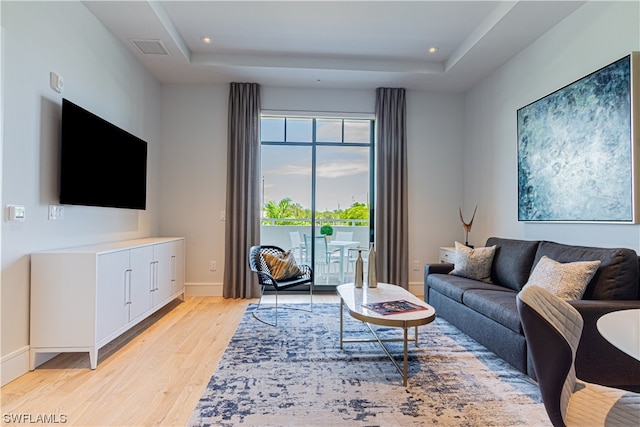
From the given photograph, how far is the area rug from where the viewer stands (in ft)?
6.09

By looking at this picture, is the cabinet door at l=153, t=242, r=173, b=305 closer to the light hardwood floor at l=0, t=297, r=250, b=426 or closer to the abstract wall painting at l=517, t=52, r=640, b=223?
the light hardwood floor at l=0, t=297, r=250, b=426

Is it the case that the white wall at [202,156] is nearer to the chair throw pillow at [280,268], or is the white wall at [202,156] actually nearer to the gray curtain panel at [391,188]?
the gray curtain panel at [391,188]

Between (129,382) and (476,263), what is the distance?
3256 millimetres

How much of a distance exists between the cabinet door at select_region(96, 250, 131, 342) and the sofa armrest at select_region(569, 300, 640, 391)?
10.5 ft

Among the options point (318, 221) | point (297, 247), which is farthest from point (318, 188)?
point (297, 247)

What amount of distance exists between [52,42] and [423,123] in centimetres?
432

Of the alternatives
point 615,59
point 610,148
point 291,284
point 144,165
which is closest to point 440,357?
point 291,284

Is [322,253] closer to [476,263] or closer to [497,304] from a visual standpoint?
[476,263]

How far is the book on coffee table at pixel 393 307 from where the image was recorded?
235cm

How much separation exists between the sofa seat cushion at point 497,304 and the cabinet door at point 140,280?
2952 millimetres

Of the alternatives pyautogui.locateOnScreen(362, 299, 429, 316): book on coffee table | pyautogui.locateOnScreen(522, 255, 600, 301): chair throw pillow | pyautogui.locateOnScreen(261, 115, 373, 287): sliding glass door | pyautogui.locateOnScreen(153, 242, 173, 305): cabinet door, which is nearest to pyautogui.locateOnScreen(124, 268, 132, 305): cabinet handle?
pyautogui.locateOnScreen(153, 242, 173, 305): cabinet door

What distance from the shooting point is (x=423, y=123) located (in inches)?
198

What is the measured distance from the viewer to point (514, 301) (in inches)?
105

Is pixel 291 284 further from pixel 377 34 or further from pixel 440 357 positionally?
pixel 377 34
